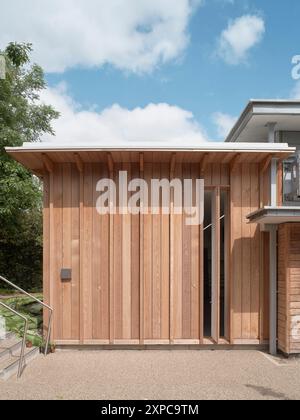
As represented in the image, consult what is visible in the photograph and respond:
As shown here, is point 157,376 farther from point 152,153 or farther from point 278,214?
point 152,153

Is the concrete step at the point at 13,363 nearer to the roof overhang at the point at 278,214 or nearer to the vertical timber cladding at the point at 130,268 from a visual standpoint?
the vertical timber cladding at the point at 130,268

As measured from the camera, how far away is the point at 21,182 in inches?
533

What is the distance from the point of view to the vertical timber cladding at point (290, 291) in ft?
21.4

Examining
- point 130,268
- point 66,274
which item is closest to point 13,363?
point 66,274

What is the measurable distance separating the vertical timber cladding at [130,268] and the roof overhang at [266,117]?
1.50 metres

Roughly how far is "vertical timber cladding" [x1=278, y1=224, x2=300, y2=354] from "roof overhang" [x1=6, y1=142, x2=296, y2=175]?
1.38 meters

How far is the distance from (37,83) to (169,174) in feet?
45.6

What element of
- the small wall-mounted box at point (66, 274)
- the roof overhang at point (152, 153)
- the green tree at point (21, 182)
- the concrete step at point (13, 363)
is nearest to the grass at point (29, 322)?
the concrete step at point (13, 363)

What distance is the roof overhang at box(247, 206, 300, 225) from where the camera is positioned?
6.11 metres

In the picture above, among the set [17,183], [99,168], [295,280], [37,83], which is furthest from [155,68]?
[295,280]

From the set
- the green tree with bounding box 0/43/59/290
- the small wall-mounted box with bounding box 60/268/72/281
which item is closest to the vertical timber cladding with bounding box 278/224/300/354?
the small wall-mounted box with bounding box 60/268/72/281

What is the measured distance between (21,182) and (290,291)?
1014cm

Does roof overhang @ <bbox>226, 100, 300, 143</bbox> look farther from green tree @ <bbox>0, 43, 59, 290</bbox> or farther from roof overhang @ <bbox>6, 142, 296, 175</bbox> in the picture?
green tree @ <bbox>0, 43, 59, 290</bbox>
